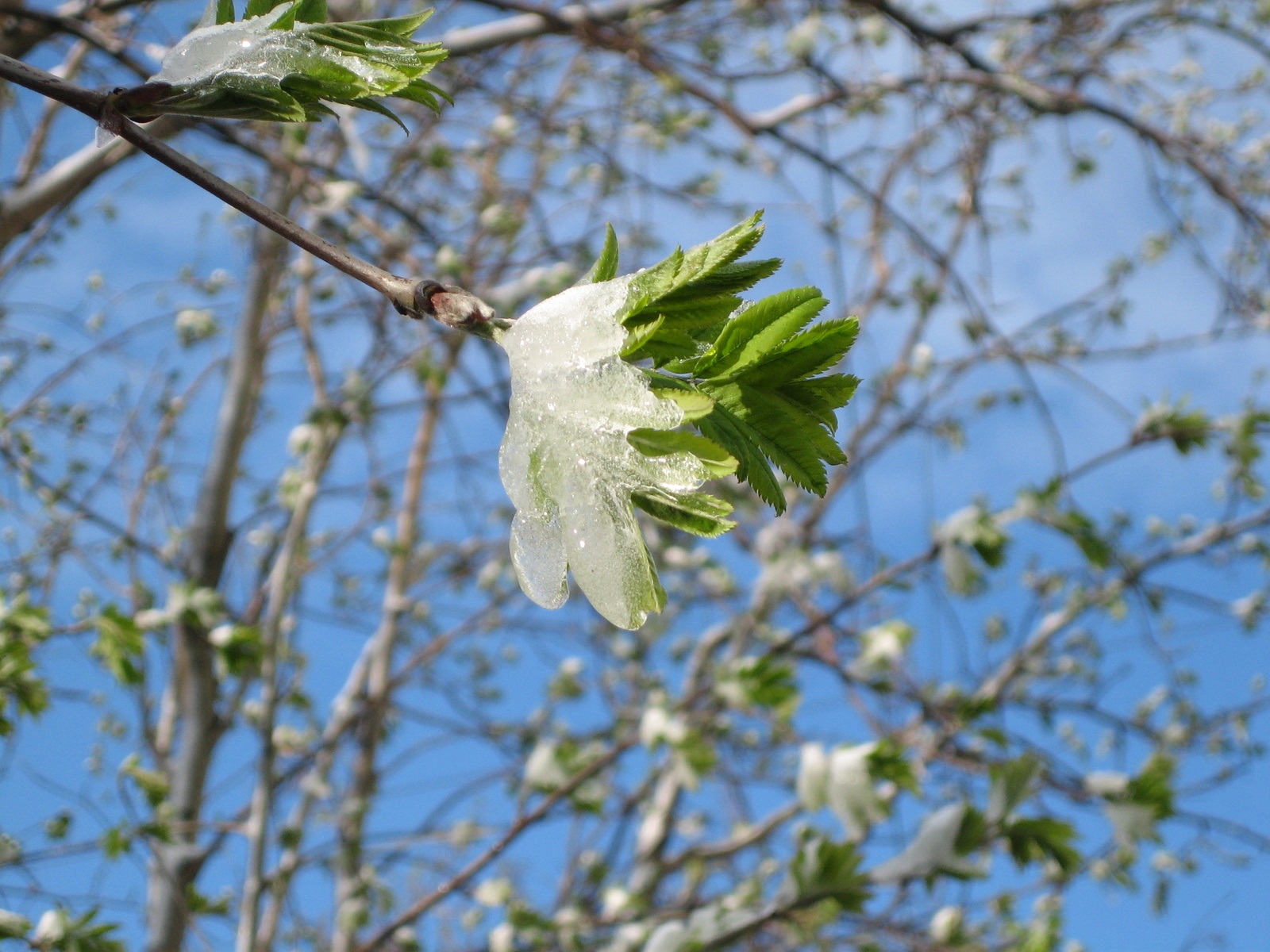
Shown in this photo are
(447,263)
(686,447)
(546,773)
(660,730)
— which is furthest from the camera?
(447,263)

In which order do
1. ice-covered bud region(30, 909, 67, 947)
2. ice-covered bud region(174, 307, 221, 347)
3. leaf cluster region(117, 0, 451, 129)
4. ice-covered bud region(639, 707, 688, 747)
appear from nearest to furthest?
leaf cluster region(117, 0, 451, 129) < ice-covered bud region(30, 909, 67, 947) < ice-covered bud region(639, 707, 688, 747) < ice-covered bud region(174, 307, 221, 347)

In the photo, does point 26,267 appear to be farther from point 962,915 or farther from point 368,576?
point 962,915

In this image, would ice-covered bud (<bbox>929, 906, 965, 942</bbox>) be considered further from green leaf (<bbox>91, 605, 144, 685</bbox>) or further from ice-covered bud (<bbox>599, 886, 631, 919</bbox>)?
green leaf (<bbox>91, 605, 144, 685</bbox>)

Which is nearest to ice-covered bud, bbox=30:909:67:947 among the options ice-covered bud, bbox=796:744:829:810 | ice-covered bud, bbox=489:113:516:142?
ice-covered bud, bbox=796:744:829:810

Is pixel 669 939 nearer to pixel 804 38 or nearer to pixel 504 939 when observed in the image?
pixel 504 939

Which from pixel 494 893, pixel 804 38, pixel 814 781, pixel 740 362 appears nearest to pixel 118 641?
pixel 814 781

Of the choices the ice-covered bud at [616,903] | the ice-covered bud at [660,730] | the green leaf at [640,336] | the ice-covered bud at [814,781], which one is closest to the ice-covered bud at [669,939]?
the ice-covered bud at [814,781]
